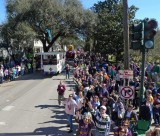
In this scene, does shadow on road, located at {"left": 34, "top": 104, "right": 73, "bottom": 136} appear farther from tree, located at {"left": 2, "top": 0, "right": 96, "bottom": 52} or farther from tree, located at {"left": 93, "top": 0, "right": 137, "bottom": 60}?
tree, located at {"left": 93, "top": 0, "right": 137, "bottom": 60}

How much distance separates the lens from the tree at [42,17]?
37.6 m

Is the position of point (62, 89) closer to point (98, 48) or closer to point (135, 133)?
point (135, 133)

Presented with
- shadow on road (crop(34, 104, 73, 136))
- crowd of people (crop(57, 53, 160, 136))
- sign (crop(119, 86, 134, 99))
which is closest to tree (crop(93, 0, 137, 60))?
crowd of people (crop(57, 53, 160, 136))

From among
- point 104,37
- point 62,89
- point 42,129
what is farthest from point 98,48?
point 42,129

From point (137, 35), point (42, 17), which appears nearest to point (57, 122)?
point (137, 35)

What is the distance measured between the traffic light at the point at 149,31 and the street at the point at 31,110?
192 inches

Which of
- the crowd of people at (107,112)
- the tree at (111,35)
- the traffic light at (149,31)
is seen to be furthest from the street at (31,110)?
the tree at (111,35)

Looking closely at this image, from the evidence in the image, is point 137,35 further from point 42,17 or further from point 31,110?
point 42,17

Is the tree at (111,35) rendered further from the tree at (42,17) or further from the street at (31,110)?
the street at (31,110)

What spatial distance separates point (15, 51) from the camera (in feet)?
139

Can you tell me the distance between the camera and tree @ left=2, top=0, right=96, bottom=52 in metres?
37.6

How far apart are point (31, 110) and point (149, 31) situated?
8753 millimetres

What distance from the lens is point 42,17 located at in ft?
129

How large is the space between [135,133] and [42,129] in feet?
14.6
